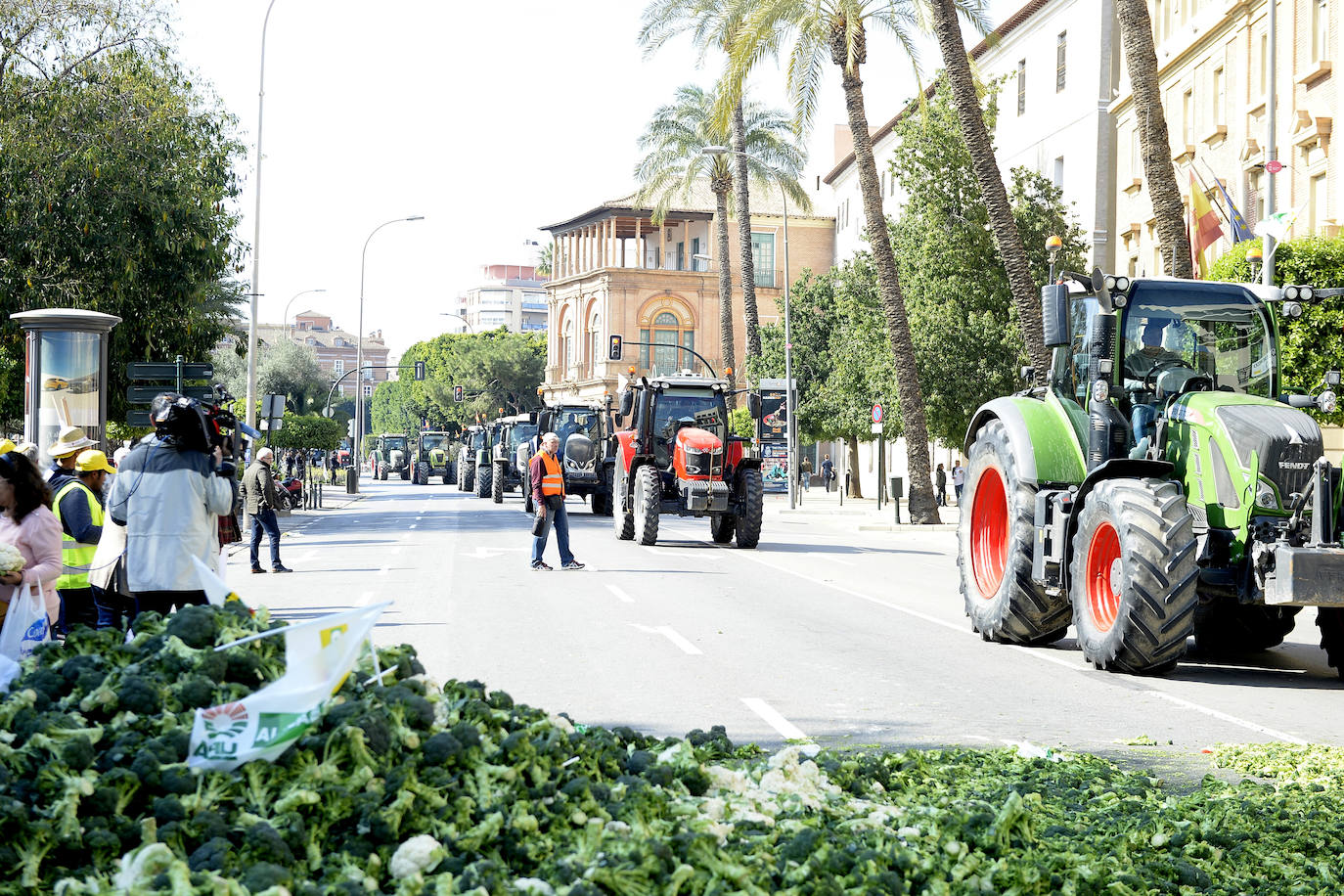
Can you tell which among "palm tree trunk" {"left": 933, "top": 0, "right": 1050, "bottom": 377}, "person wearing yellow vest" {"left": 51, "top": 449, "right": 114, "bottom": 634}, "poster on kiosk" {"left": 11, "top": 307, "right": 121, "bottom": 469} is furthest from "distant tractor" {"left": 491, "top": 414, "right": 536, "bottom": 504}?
"person wearing yellow vest" {"left": 51, "top": 449, "right": 114, "bottom": 634}

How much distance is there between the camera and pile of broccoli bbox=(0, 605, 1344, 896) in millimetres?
3674

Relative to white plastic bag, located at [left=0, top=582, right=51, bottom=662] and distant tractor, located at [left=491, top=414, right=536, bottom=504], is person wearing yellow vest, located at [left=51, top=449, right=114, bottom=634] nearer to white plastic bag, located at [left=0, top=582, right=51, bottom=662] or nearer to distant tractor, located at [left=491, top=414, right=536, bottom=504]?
white plastic bag, located at [left=0, top=582, right=51, bottom=662]

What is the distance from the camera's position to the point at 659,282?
9238 centimetres

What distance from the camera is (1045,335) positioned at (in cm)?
1233

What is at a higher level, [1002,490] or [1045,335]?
[1045,335]

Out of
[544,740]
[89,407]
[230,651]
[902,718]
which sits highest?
[89,407]

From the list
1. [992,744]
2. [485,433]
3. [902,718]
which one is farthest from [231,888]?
[485,433]

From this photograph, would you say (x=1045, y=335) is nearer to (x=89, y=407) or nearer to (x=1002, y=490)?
(x=1002, y=490)

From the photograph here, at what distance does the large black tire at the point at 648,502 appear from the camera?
25.2 meters

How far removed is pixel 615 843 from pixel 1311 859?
271 cm

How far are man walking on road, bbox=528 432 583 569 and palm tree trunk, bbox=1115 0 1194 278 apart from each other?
880cm

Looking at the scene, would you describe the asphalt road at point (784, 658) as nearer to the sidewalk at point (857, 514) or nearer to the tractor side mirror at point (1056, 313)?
the tractor side mirror at point (1056, 313)

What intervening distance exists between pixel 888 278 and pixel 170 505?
1045 inches

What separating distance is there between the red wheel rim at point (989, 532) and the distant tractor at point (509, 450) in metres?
35.5
